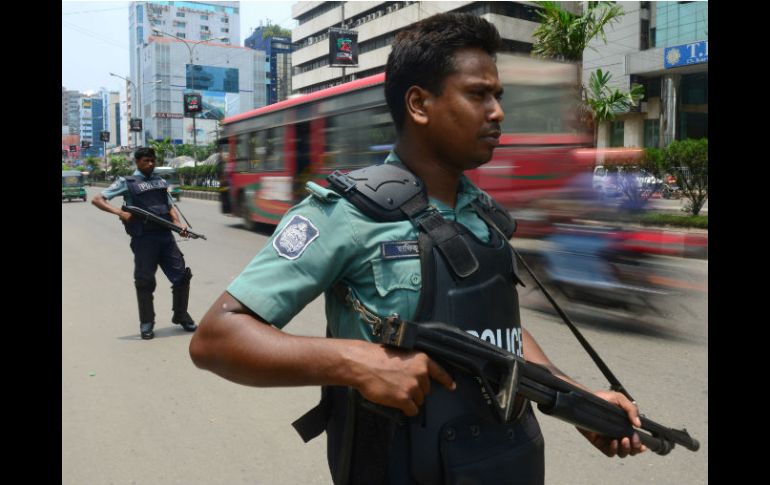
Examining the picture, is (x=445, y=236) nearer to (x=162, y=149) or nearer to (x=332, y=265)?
(x=332, y=265)

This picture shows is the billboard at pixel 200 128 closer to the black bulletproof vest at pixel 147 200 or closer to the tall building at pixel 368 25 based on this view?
the tall building at pixel 368 25

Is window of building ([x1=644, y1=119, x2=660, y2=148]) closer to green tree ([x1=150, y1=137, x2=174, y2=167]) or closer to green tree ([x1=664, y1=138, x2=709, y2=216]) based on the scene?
green tree ([x1=664, y1=138, x2=709, y2=216])

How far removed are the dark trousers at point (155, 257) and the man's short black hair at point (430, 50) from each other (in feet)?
15.9

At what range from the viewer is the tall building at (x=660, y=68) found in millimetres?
27484

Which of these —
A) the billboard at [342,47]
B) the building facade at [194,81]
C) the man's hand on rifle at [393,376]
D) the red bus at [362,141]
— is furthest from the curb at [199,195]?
the building facade at [194,81]

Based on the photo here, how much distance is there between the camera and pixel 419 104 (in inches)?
56.7

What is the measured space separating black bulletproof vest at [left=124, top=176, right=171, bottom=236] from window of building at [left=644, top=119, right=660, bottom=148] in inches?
1075

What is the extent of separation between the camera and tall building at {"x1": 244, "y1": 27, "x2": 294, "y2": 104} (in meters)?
104

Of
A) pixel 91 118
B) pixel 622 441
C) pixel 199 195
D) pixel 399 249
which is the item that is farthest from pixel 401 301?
pixel 91 118

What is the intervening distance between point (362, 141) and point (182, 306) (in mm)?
4944

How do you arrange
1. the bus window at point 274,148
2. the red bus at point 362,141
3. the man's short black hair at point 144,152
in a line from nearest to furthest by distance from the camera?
1. the man's short black hair at point 144,152
2. the red bus at point 362,141
3. the bus window at point 274,148
